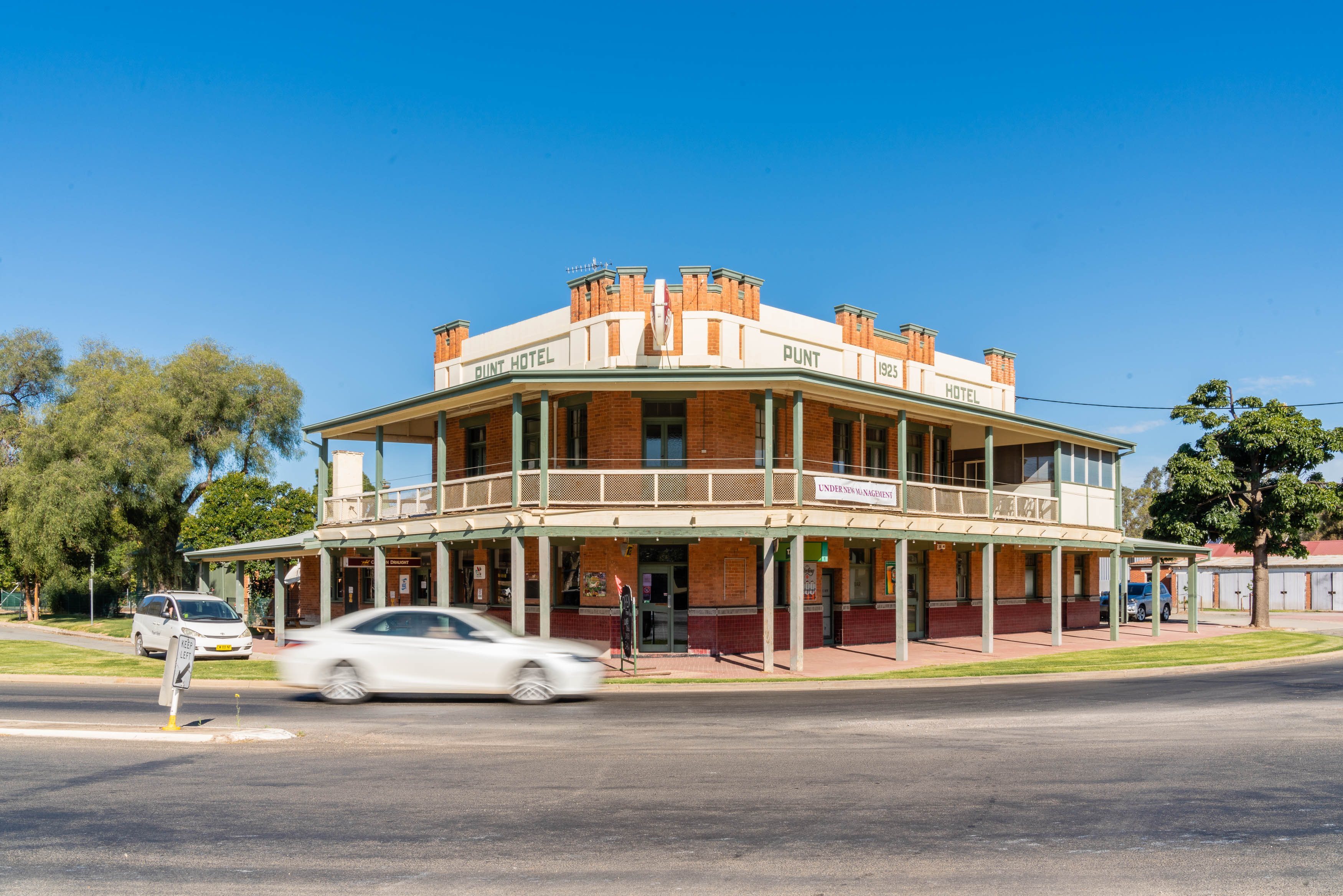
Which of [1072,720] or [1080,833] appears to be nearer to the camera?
[1080,833]

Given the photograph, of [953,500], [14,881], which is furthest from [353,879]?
[953,500]

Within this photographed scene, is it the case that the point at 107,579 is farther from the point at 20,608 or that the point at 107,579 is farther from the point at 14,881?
the point at 14,881

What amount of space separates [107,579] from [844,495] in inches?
1951

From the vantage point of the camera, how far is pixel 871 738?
1250 centimetres

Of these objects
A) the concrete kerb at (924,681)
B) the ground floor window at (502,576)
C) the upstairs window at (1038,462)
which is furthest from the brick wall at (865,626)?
the ground floor window at (502,576)

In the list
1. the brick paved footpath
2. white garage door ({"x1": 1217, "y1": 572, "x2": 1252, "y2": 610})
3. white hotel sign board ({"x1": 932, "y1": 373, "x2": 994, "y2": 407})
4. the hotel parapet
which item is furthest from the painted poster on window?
white garage door ({"x1": 1217, "y1": 572, "x2": 1252, "y2": 610})

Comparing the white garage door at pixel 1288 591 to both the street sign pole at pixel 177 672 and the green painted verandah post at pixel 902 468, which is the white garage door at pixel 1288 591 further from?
the street sign pole at pixel 177 672

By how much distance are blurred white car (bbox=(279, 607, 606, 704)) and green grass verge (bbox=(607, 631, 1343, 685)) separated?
145 inches

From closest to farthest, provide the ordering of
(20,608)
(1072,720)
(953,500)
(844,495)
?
(1072,720), (844,495), (953,500), (20,608)

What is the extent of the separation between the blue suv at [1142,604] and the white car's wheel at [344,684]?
1410 inches

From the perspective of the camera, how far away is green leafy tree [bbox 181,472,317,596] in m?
40.7

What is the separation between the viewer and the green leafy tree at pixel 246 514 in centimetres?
4069

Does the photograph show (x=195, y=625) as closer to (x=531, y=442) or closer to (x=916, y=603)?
(x=531, y=442)

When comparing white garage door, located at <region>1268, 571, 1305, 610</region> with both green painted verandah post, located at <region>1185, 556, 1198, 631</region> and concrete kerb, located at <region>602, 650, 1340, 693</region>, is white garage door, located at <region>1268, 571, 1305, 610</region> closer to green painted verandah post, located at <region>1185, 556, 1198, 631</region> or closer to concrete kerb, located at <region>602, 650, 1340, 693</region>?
green painted verandah post, located at <region>1185, 556, 1198, 631</region>
